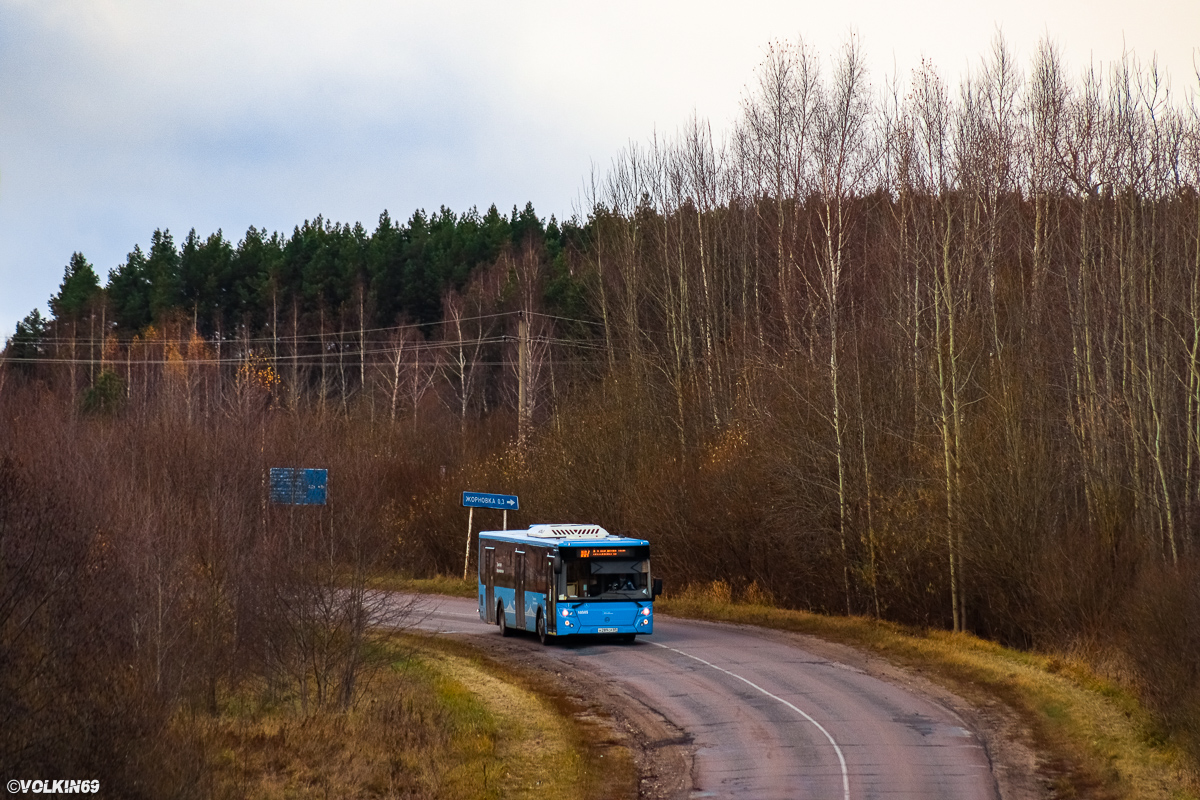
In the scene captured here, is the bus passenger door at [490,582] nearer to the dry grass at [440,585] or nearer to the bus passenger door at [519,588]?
the bus passenger door at [519,588]

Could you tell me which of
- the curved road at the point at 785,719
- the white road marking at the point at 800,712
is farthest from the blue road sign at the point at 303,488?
the white road marking at the point at 800,712

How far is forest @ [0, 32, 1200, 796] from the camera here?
21.1 meters

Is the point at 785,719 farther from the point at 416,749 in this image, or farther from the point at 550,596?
the point at 550,596

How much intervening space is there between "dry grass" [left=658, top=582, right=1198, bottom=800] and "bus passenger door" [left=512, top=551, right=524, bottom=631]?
6.63 m

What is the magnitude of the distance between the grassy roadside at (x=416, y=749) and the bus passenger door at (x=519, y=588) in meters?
6.91

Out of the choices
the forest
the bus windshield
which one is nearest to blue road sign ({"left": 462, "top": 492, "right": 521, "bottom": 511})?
the forest

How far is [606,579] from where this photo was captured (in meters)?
31.6

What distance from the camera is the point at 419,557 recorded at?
53.6m

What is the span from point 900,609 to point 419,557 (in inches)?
960

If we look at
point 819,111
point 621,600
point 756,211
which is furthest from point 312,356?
point 621,600

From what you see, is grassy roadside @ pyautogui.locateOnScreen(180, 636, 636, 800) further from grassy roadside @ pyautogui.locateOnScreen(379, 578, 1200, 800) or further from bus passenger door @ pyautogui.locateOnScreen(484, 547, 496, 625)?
bus passenger door @ pyautogui.locateOnScreen(484, 547, 496, 625)

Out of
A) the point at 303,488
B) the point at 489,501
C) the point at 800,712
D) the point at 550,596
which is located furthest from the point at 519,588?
the point at 800,712

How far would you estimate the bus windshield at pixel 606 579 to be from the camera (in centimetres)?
3123

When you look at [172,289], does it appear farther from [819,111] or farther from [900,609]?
[900,609]
